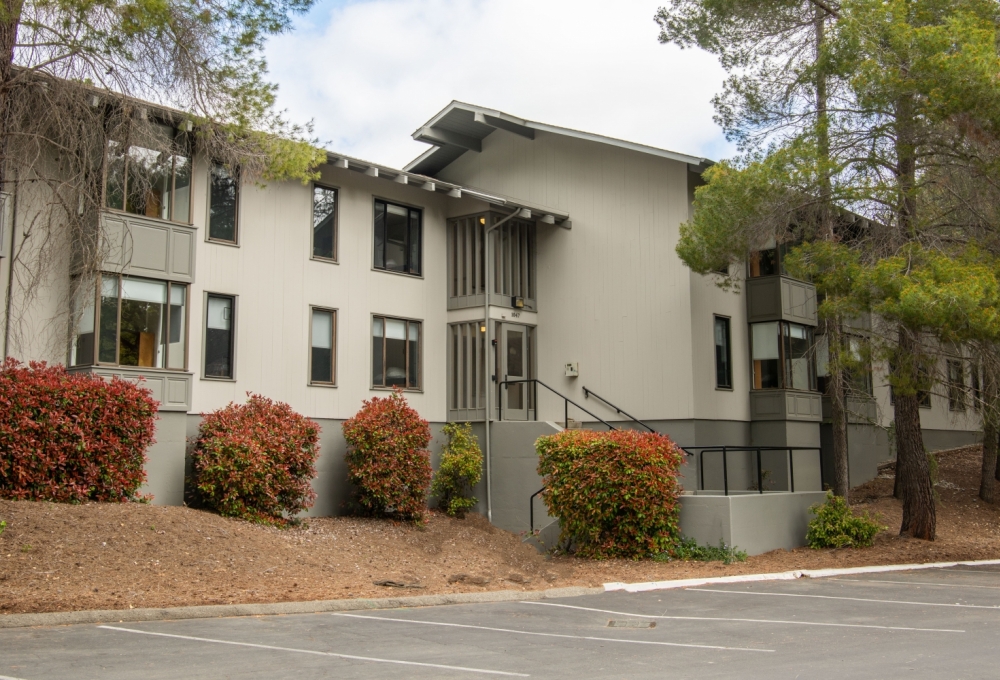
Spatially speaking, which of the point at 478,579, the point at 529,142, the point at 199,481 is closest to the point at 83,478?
the point at 199,481

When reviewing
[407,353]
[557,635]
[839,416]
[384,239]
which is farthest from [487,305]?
[557,635]

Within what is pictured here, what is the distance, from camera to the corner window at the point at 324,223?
69.7 ft

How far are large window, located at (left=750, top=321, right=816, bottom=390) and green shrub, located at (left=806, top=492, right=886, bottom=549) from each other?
5312 mm

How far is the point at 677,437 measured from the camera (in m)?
21.7

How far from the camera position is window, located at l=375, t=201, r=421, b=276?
22.4 metres

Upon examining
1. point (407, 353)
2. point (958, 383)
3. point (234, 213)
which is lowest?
point (958, 383)

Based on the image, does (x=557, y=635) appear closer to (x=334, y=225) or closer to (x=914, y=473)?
(x=914, y=473)

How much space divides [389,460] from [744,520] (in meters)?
6.77

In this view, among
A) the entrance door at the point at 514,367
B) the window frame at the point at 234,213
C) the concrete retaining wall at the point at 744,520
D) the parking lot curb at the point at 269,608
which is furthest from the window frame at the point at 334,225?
the parking lot curb at the point at 269,608

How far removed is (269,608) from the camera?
36.6 feet

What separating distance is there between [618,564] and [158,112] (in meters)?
10.8

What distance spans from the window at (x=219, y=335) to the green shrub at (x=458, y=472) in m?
5.05

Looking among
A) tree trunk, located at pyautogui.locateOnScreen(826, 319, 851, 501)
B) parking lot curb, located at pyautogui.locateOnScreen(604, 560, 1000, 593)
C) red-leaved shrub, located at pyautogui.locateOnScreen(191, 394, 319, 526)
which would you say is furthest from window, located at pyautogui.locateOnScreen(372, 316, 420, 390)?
parking lot curb, located at pyautogui.locateOnScreen(604, 560, 1000, 593)

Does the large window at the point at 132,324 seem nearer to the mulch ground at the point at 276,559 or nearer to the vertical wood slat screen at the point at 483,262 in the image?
the mulch ground at the point at 276,559
